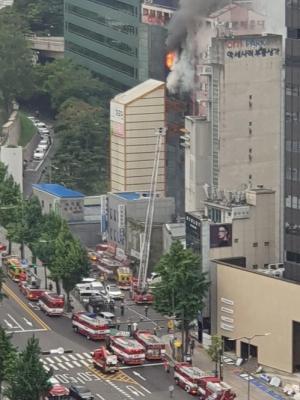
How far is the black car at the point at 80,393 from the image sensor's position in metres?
162

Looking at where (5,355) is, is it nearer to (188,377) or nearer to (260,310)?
(188,377)

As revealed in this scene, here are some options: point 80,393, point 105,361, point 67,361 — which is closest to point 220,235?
point 67,361

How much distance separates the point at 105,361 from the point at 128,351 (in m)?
3.35

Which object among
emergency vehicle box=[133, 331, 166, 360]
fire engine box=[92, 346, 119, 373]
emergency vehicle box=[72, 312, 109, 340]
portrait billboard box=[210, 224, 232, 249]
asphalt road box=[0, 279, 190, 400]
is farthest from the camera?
portrait billboard box=[210, 224, 232, 249]

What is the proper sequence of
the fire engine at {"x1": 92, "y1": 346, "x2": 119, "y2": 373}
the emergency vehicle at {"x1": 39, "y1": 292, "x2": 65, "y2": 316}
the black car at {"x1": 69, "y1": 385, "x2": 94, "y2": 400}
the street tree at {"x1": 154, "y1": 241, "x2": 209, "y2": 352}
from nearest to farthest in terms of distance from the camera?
the black car at {"x1": 69, "y1": 385, "x2": 94, "y2": 400}, the fire engine at {"x1": 92, "y1": 346, "x2": 119, "y2": 373}, the street tree at {"x1": 154, "y1": 241, "x2": 209, "y2": 352}, the emergency vehicle at {"x1": 39, "y1": 292, "x2": 65, "y2": 316}

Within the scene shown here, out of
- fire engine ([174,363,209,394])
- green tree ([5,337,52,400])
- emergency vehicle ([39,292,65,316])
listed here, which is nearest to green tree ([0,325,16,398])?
green tree ([5,337,52,400])

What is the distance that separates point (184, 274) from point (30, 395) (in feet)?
100

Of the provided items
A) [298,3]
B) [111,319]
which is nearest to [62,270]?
[111,319]

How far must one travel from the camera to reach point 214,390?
16200cm

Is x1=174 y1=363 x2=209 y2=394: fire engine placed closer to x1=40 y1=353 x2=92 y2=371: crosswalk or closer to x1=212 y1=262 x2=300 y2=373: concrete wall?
x1=212 y1=262 x2=300 y2=373: concrete wall

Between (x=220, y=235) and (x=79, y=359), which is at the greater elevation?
(x=220, y=235)

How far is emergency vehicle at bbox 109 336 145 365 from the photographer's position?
570ft

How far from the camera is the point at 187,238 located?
188m

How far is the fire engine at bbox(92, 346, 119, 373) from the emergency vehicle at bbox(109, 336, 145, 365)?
1.35m
